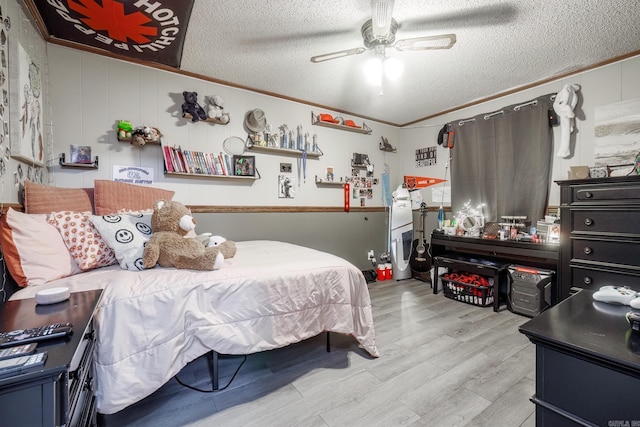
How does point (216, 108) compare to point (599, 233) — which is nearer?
point (599, 233)

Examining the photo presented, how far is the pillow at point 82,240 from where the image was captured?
1.50m

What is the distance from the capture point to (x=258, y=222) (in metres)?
3.15

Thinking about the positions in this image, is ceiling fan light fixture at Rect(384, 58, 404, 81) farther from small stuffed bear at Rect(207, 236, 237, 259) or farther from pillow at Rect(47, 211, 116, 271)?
pillow at Rect(47, 211, 116, 271)

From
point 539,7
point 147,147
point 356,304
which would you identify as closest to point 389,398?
point 356,304

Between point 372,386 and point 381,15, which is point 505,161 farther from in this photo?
point 372,386

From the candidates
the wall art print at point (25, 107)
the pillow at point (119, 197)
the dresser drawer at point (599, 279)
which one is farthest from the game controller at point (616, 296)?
the wall art print at point (25, 107)

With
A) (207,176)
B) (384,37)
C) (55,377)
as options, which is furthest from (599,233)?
(207,176)

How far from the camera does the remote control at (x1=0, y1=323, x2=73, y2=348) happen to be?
71 cm

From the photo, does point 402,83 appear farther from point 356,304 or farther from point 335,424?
point 335,424

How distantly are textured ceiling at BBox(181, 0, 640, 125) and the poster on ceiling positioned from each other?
0.11m

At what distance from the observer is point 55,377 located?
625 mm

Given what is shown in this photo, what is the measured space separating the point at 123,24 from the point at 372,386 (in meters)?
2.93

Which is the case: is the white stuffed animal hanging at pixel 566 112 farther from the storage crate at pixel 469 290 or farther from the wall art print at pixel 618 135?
the storage crate at pixel 469 290

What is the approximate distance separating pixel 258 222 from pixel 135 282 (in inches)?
73.1
